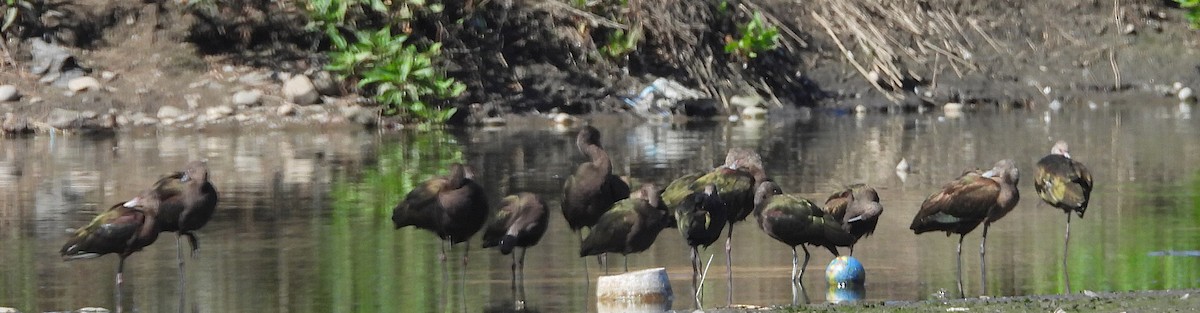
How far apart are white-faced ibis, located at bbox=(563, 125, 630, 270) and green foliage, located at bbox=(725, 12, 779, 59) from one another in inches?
505

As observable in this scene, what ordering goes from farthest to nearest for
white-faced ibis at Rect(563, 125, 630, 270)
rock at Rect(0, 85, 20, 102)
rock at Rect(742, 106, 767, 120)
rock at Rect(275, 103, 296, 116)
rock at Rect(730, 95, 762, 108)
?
rock at Rect(730, 95, 762, 108), rock at Rect(742, 106, 767, 120), rock at Rect(275, 103, 296, 116), rock at Rect(0, 85, 20, 102), white-faced ibis at Rect(563, 125, 630, 270)

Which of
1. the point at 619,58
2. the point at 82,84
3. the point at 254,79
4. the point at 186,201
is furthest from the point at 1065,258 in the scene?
the point at 82,84

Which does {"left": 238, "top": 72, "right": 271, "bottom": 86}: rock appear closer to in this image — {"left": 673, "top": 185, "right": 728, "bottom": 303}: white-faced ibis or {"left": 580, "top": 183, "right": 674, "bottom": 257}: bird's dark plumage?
{"left": 580, "top": 183, "right": 674, "bottom": 257}: bird's dark plumage

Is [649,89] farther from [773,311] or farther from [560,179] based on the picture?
[773,311]

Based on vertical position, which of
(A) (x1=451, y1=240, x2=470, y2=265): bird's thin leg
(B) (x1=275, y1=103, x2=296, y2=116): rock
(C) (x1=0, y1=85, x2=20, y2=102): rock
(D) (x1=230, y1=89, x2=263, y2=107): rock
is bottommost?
(A) (x1=451, y1=240, x2=470, y2=265): bird's thin leg

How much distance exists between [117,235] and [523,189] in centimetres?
541

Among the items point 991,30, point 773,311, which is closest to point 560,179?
point 773,311

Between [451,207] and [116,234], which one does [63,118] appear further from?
[116,234]

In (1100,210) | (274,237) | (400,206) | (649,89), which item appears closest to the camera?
(400,206)

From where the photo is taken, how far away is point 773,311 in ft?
25.2

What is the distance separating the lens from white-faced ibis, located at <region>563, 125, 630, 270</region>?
10156mm

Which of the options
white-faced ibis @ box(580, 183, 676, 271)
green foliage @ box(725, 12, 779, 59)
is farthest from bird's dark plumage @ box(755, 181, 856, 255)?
green foliage @ box(725, 12, 779, 59)

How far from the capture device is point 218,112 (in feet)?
66.3

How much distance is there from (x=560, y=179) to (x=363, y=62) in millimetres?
6419
